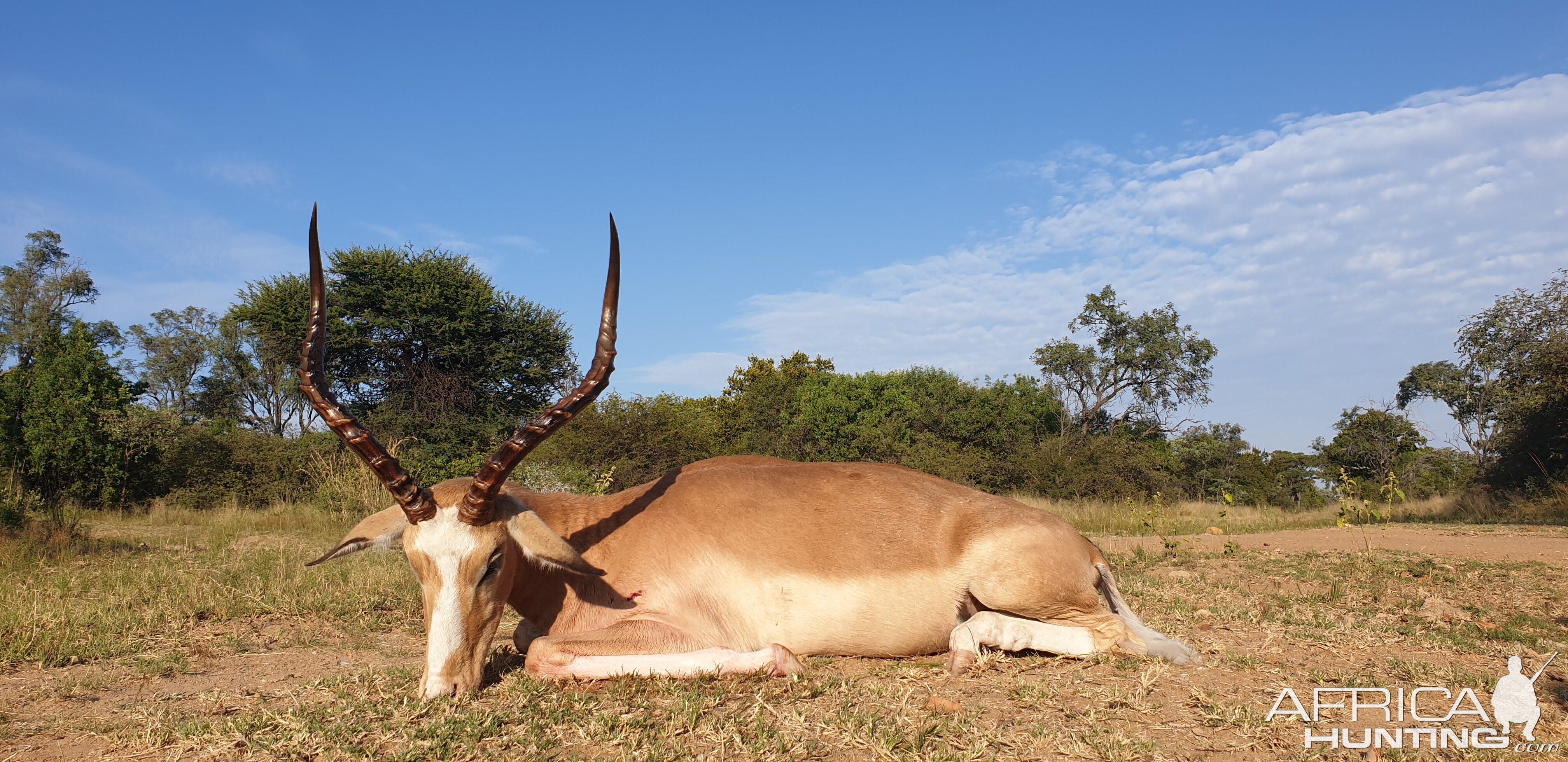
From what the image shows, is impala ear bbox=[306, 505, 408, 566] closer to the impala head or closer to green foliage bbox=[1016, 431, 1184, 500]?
the impala head

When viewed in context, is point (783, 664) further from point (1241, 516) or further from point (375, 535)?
point (1241, 516)

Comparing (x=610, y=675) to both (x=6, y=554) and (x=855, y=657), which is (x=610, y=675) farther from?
(x=6, y=554)

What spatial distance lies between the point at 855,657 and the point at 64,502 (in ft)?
66.3

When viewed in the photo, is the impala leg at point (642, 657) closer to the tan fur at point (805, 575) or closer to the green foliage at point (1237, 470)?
the tan fur at point (805, 575)

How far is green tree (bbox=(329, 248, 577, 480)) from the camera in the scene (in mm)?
27250

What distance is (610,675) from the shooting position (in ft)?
14.5

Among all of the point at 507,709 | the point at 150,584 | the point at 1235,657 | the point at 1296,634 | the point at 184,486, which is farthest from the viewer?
the point at 184,486

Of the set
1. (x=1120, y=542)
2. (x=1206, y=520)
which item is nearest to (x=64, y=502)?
(x=1120, y=542)

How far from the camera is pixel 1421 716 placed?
3842 millimetres

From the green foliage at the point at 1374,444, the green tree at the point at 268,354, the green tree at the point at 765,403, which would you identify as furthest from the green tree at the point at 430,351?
the green foliage at the point at 1374,444

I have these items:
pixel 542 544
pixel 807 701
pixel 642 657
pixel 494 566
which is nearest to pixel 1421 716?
pixel 807 701

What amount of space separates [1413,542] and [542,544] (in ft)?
40.8

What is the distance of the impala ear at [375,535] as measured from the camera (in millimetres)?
4652

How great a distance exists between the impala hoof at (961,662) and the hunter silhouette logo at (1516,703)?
2.30 metres
